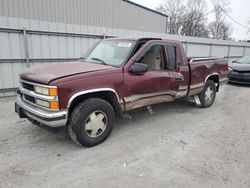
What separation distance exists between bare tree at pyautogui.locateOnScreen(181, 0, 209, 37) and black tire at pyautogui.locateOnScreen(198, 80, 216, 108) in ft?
119

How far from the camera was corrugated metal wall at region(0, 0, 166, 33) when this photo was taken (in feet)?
31.2

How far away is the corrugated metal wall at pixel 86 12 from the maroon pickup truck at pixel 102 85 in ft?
22.3

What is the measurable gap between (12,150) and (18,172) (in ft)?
2.42

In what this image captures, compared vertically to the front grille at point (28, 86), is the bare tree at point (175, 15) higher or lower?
higher

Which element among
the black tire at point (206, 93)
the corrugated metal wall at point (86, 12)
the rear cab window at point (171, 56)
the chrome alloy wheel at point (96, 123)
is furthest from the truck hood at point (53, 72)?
the corrugated metal wall at point (86, 12)

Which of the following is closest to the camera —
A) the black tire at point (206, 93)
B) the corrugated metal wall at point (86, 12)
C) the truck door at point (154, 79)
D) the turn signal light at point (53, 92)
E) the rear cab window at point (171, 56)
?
the turn signal light at point (53, 92)

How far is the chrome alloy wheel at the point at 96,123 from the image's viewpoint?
3.51 m

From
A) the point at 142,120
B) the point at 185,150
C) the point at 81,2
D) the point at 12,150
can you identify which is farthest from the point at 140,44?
the point at 81,2

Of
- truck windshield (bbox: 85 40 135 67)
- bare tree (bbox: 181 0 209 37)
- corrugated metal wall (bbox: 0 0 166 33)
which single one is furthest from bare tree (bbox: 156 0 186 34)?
truck windshield (bbox: 85 40 135 67)

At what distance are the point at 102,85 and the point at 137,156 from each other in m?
1.31

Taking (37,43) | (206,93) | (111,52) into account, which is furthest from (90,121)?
(37,43)

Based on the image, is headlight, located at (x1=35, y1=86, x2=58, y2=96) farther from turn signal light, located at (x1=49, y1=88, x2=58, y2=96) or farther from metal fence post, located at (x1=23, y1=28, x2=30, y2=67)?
metal fence post, located at (x1=23, y1=28, x2=30, y2=67)

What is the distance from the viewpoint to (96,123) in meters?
3.59

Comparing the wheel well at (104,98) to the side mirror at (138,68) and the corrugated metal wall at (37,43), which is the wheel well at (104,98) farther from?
the corrugated metal wall at (37,43)
